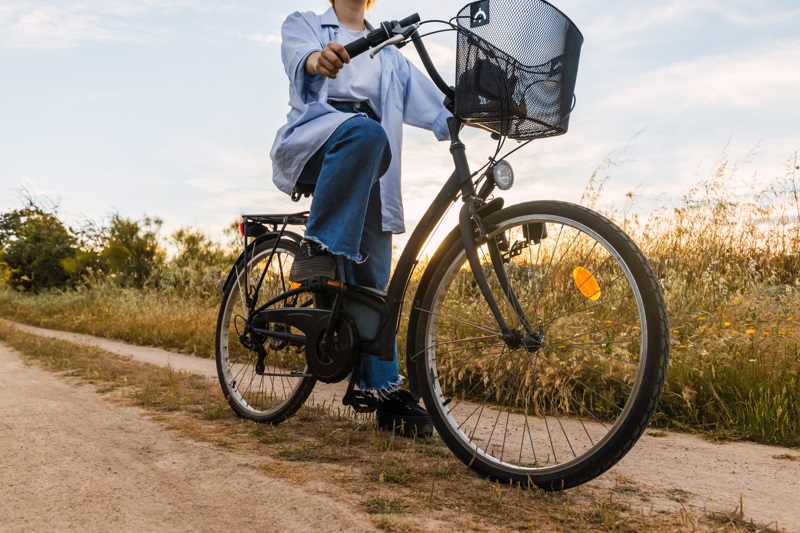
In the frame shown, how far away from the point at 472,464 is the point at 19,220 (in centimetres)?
2351

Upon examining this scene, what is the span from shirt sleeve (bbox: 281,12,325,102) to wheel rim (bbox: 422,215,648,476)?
101 centimetres

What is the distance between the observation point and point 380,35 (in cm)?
250

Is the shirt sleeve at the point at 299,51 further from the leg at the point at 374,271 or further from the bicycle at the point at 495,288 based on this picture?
the leg at the point at 374,271

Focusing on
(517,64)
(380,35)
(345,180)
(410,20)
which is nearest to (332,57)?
(380,35)

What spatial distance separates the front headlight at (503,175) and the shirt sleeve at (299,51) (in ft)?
3.02

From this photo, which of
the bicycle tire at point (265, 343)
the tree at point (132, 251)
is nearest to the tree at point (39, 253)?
the tree at point (132, 251)

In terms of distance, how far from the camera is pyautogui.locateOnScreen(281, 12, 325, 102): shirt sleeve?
9.17ft

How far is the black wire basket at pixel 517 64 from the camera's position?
221cm

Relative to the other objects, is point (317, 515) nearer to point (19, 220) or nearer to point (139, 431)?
point (139, 431)

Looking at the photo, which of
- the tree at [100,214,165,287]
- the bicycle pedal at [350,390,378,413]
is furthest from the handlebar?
the tree at [100,214,165,287]

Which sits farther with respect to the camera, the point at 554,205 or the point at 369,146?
the point at 369,146

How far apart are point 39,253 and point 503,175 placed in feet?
60.2

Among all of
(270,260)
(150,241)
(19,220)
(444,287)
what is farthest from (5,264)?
(444,287)

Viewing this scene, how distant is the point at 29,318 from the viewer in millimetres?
12328
